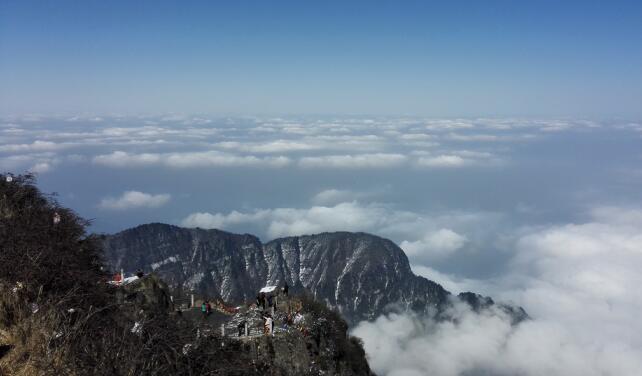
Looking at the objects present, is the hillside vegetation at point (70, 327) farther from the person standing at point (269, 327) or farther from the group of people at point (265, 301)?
the group of people at point (265, 301)

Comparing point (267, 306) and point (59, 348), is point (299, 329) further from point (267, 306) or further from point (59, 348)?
point (59, 348)

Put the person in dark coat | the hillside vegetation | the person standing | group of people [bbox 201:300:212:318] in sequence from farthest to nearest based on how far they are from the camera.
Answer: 1. group of people [bbox 201:300:212:318]
2. the person in dark coat
3. the person standing
4. the hillside vegetation

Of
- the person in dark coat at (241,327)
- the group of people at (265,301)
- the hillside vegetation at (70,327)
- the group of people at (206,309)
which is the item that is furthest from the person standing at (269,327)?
the group of people at (206,309)

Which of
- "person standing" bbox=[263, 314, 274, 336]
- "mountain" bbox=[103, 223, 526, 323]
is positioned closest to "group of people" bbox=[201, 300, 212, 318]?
"person standing" bbox=[263, 314, 274, 336]

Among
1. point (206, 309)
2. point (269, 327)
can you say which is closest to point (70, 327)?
point (269, 327)

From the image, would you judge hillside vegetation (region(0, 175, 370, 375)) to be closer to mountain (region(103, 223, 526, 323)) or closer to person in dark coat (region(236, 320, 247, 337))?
person in dark coat (region(236, 320, 247, 337))

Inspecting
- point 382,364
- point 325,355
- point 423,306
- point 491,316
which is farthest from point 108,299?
point 491,316

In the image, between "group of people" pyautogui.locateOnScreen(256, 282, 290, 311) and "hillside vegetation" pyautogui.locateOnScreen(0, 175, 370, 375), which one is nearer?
"hillside vegetation" pyautogui.locateOnScreen(0, 175, 370, 375)

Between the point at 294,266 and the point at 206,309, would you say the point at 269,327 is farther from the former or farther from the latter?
the point at 294,266

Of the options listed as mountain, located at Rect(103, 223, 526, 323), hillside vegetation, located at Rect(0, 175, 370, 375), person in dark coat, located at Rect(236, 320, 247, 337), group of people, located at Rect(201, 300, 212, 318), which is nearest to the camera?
hillside vegetation, located at Rect(0, 175, 370, 375)
